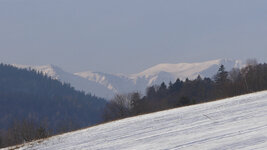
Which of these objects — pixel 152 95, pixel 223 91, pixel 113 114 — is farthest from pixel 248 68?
pixel 152 95

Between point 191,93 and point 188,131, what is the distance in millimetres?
94642

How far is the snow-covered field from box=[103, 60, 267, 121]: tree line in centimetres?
3488

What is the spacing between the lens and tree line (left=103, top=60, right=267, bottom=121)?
245ft

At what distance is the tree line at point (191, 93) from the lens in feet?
245

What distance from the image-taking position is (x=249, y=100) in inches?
896

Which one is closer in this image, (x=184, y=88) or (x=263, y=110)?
(x=263, y=110)

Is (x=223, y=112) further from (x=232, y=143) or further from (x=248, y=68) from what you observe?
(x=248, y=68)

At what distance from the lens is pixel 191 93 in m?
112

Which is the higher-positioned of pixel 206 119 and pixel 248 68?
pixel 248 68

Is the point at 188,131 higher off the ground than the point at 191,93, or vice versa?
the point at 191,93

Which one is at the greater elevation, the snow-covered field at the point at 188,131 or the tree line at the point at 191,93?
the tree line at the point at 191,93

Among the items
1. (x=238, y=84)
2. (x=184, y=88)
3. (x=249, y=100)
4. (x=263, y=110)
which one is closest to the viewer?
(x=263, y=110)

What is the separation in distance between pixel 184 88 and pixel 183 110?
300 ft

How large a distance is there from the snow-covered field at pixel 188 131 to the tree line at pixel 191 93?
34.9m
